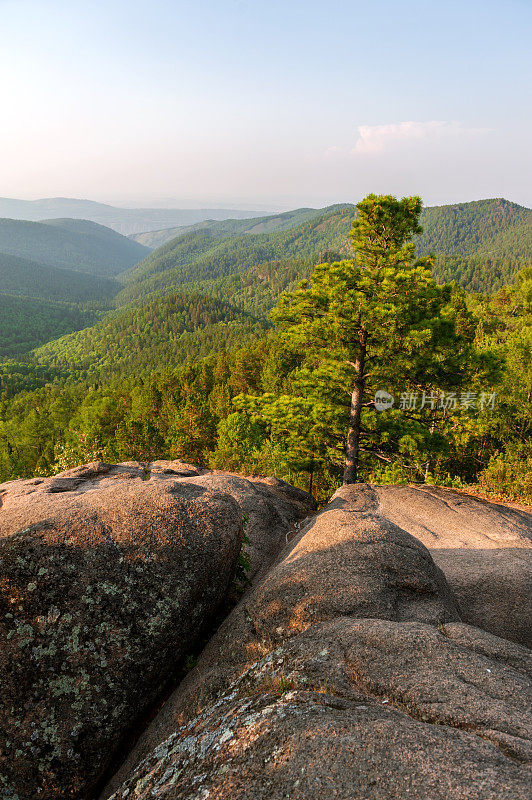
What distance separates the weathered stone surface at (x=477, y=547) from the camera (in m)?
7.91

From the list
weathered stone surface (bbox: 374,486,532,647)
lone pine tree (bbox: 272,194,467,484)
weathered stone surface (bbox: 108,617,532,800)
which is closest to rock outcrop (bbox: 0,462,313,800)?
weathered stone surface (bbox: 108,617,532,800)

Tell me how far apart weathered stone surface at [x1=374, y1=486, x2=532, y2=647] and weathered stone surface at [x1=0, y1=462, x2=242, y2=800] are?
569 cm

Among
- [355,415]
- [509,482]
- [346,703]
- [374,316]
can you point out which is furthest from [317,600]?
[509,482]

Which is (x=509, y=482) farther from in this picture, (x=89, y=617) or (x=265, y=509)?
(x=89, y=617)

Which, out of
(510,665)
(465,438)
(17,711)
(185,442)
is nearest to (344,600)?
(510,665)

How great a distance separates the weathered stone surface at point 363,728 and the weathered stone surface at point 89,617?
1.43 m

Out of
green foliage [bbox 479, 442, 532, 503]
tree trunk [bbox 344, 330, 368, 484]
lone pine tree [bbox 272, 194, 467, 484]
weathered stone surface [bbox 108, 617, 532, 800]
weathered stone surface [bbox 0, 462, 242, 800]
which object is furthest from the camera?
green foliage [bbox 479, 442, 532, 503]

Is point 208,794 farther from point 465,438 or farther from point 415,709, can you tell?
point 465,438

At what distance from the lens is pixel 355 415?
17125 mm

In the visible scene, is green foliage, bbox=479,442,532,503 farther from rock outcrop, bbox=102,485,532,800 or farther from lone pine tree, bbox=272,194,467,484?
rock outcrop, bbox=102,485,532,800

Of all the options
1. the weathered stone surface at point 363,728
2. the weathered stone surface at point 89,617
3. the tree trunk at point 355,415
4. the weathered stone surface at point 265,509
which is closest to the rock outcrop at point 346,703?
the weathered stone surface at point 363,728

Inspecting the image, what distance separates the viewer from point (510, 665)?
504cm

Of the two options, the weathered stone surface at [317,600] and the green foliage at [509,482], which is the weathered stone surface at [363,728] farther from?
the green foliage at [509,482]

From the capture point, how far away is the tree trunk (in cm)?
1622
